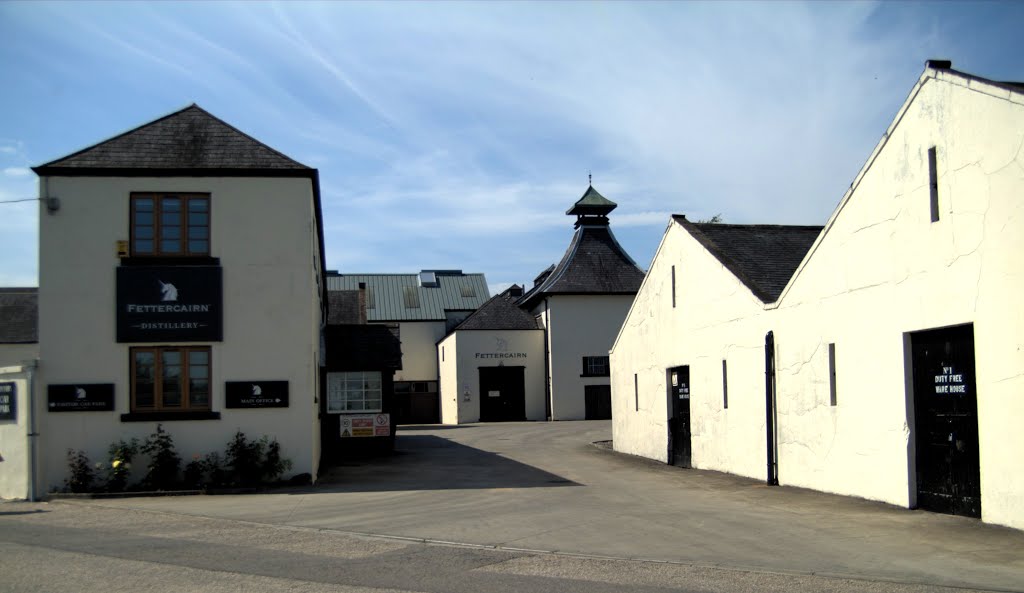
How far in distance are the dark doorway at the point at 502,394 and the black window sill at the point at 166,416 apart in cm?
3448

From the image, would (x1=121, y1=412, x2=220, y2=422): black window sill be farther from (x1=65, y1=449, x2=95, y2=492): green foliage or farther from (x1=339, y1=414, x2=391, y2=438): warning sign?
(x1=339, y1=414, x2=391, y2=438): warning sign

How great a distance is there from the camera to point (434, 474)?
768 inches

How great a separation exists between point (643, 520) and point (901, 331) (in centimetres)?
433

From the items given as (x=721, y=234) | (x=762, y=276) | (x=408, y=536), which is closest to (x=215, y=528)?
(x=408, y=536)

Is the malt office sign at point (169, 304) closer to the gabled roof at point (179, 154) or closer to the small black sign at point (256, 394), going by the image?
the small black sign at point (256, 394)

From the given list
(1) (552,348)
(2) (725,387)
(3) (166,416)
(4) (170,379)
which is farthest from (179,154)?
(1) (552,348)

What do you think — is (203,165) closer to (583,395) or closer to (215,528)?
(215,528)

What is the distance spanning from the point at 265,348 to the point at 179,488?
2962mm

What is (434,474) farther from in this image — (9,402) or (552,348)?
(552,348)

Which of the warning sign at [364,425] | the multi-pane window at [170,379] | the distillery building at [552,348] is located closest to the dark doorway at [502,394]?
the distillery building at [552,348]

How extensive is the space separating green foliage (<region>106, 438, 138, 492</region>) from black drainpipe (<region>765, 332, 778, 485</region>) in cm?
1153

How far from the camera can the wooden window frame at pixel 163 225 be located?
17.1 metres

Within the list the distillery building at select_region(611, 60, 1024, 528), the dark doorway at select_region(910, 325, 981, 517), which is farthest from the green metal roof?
the dark doorway at select_region(910, 325, 981, 517)

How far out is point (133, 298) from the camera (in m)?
16.8
